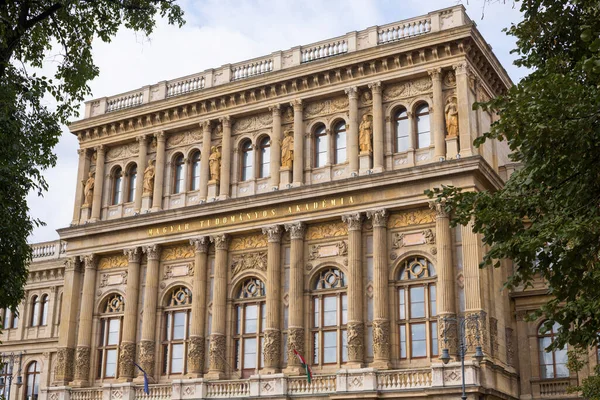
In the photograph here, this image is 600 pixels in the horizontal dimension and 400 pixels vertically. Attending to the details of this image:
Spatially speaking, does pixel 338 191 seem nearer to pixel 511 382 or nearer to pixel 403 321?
pixel 403 321

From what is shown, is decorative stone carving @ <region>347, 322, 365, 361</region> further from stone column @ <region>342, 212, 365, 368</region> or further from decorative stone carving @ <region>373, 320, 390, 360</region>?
decorative stone carving @ <region>373, 320, 390, 360</region>

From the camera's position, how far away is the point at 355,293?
106ft

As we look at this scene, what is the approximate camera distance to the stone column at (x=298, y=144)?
35.3m

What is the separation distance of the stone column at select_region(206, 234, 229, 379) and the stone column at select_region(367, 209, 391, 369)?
6.96 meters

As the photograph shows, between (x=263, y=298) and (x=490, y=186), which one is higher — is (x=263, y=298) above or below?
below

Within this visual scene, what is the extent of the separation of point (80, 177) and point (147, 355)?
1082 cm

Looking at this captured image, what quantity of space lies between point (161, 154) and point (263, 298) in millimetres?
9294

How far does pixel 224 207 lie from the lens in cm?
3603

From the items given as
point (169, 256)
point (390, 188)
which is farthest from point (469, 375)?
point (169, 256)

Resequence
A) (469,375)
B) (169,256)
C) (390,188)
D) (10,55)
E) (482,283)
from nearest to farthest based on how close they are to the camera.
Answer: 1. (10,55)
2. (469,375)
3. (482,283)
4. (390,188)
5. (169,256)

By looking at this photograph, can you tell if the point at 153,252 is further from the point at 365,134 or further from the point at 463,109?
the point at 463,109

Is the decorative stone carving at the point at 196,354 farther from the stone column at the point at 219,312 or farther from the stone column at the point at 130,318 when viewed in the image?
the stone column at the point at 130,318

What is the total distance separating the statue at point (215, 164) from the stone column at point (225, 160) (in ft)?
0.95

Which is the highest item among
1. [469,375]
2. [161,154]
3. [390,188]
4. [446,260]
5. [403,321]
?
[161,154]
